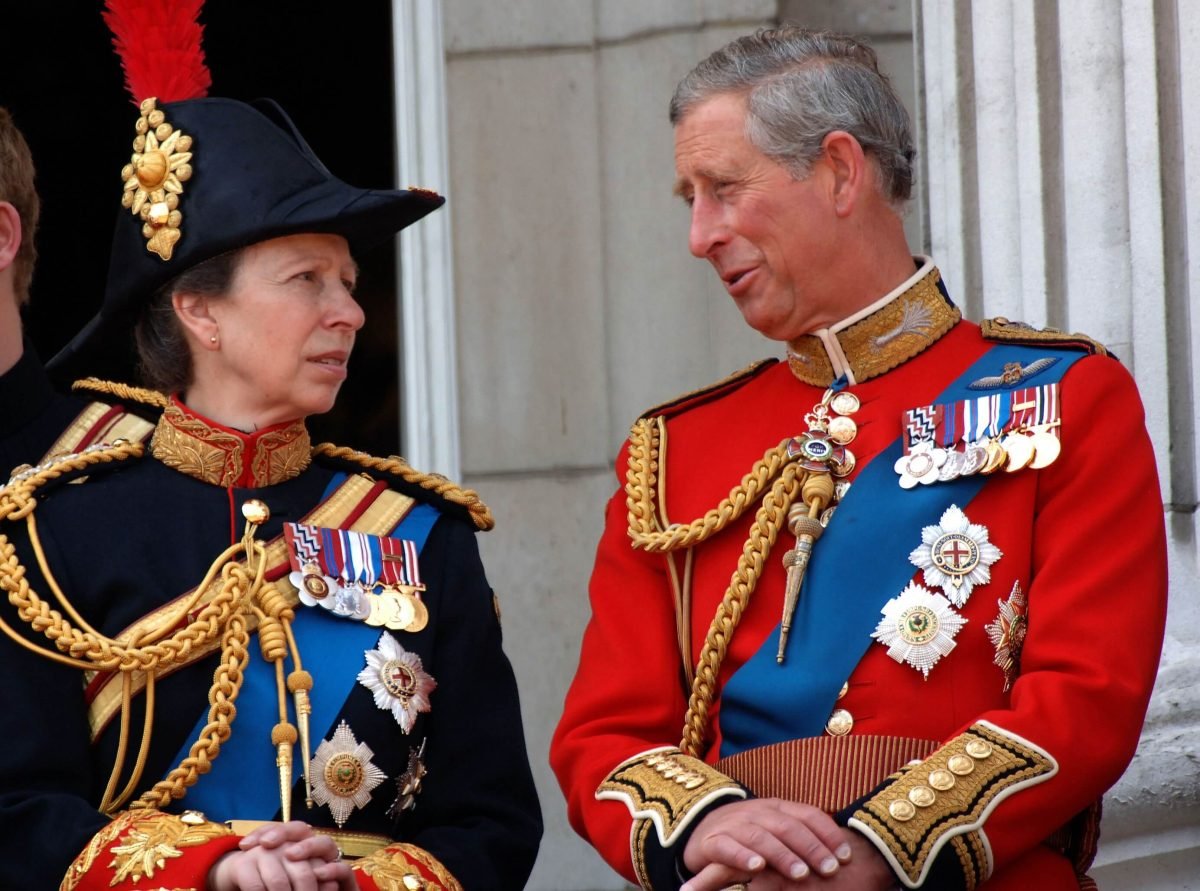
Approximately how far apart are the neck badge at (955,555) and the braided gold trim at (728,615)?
225 millimetres


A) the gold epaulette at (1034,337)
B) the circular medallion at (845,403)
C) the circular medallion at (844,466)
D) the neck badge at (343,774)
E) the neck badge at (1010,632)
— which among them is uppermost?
the gold epaulette at (1034,337)

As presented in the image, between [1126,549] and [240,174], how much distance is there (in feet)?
4.67

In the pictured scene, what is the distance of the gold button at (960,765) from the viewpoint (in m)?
3.04

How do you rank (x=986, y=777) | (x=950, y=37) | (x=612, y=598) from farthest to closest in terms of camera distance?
(x=950, y=37), (x=612, y=598), (x=986, y=777)

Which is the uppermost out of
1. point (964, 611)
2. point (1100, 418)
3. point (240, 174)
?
point (240, 174)

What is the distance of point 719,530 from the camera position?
3.45 metres

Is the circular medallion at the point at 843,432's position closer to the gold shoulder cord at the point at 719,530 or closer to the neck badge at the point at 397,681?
the gold shoulder cord at the point at 719,530

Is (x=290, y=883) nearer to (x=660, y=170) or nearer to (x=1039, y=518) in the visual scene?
(x=1039, y=518)

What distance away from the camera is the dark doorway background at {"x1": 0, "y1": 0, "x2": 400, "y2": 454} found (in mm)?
5703

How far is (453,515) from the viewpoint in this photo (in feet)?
12.1

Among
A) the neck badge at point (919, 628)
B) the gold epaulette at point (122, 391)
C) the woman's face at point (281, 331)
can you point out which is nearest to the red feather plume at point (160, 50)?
the woman's face at point (281, 331)

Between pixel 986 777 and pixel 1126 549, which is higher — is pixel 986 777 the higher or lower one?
the lower one

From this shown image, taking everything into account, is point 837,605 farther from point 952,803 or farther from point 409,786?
point 409,786

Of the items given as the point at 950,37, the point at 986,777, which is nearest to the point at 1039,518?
the point at 986,777
